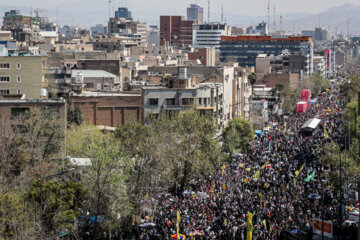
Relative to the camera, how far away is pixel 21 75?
58812mm

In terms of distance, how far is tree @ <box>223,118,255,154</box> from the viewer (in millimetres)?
55469

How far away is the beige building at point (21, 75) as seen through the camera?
58.3 metres

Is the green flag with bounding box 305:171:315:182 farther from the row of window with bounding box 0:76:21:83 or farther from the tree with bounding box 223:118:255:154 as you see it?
the row of window with bounding box 0:76:21:83

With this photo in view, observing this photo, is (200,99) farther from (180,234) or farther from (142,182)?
(180,234)

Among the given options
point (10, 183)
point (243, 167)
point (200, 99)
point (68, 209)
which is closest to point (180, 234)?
point (68, 209)

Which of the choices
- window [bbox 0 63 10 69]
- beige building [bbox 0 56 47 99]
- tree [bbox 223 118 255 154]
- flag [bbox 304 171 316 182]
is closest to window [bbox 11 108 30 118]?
beige building [bbox 0 56 47 99]

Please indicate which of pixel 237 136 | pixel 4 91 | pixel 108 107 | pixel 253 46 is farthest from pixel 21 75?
pixel 253 46

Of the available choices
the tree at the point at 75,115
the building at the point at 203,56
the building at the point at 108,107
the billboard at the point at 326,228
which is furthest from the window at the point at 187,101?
the building at the point at 203,56

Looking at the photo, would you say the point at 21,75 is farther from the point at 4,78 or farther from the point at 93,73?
the point at 93,73

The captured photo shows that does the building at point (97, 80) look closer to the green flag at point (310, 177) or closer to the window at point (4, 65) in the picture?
the window at point (4, 65)

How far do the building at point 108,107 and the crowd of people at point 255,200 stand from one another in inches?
410

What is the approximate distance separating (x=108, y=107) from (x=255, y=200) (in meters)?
25.0

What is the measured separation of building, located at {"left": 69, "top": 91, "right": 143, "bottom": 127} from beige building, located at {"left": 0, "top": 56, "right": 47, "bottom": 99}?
12.4 feet

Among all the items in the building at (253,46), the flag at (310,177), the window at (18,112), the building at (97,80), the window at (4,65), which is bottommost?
the flag at (310,177)
